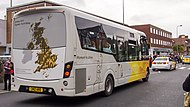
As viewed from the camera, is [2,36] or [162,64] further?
[2,36]

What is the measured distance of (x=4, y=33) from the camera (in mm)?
38531

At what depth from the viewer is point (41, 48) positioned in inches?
298

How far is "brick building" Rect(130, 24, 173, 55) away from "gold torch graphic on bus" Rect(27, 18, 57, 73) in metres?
54.6

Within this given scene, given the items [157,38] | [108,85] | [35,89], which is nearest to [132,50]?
[108,85]

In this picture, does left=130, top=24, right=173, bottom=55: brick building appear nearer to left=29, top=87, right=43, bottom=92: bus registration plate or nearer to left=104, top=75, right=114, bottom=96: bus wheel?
left=104, top=75, right=114, bottom=96: bus wheel

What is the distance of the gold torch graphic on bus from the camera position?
24.2ft

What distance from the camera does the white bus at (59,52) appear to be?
718 cm

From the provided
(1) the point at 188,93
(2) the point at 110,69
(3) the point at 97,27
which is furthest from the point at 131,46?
(1) the point at 188,93

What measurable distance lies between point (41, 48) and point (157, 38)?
228 feet

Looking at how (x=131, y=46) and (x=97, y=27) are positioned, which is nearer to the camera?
(x=97, y=27)

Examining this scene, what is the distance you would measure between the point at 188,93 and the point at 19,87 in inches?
210

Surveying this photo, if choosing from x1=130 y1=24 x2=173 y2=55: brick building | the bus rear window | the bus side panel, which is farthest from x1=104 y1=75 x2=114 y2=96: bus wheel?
x1=130 y1=24 x2=173 y2=55: brick building

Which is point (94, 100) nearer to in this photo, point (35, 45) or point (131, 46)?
point (35, 45)

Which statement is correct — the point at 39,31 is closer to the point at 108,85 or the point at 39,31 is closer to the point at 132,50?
the point at 108,85
